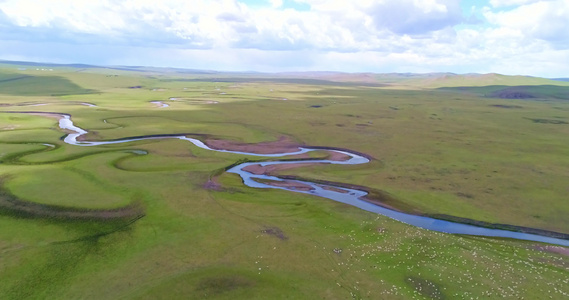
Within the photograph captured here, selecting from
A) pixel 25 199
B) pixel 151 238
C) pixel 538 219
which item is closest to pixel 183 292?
pixel 151 238

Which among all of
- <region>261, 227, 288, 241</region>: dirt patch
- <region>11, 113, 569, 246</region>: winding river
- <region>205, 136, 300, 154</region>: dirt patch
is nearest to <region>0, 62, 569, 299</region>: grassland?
<region>261, 227, 288, 241</region>: dirt patch

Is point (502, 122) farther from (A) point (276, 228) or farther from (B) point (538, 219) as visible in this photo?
(A) point (276, 228)

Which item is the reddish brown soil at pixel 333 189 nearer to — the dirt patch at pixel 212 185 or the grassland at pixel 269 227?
the grassland at pixel 269 227

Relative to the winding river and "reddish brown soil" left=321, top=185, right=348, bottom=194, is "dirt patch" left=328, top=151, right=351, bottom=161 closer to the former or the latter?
the winding river

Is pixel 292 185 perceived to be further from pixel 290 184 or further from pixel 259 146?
pixel 259 146

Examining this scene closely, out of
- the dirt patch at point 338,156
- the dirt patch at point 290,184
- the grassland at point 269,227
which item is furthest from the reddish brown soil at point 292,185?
the dirt patch at point 338,156

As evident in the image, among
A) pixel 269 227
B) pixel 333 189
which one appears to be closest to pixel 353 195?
pixel 333 189

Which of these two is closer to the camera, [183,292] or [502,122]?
[183,292]
